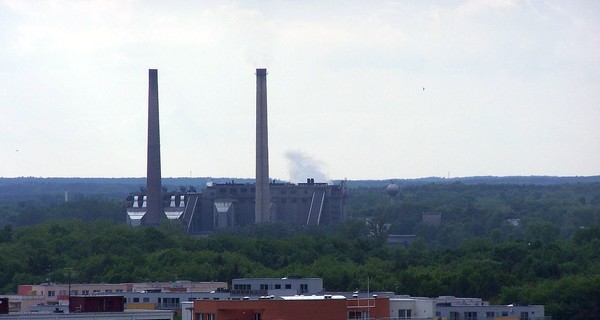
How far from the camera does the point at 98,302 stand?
77.2 m

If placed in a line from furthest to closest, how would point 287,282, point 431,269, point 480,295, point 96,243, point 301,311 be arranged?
1. point 96,243
2. point 431,269
3. point 480,295
4. point 287,282
5. point 301,311

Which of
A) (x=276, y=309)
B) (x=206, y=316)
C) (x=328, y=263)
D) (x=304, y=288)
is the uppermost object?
(x=328, y=263)

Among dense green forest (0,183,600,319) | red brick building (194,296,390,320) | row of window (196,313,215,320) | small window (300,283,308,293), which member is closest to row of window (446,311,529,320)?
small window (300,283,308,293)

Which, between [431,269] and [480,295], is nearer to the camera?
[480,295]

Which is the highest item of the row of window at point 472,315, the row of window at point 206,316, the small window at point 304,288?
the small window at point 304,288

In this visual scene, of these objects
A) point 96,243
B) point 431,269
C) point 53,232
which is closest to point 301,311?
point 431,269

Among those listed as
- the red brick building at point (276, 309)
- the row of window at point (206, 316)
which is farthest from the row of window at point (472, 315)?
the row of window at point (206, 316)

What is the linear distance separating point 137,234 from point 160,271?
27.5 m

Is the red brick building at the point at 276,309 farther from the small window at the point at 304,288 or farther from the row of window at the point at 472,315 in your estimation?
the small window at the point at 304,288

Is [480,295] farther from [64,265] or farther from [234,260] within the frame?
[64,265]

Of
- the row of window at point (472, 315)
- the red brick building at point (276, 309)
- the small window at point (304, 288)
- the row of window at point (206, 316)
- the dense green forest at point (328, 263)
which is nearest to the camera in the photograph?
the red brick building at point (276, 309)

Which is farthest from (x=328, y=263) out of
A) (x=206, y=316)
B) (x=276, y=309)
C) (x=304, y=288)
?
(x=276, y=309)

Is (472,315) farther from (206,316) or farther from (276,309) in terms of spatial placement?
(276,309)

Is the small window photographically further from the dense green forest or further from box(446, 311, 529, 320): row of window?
the dense green forest
